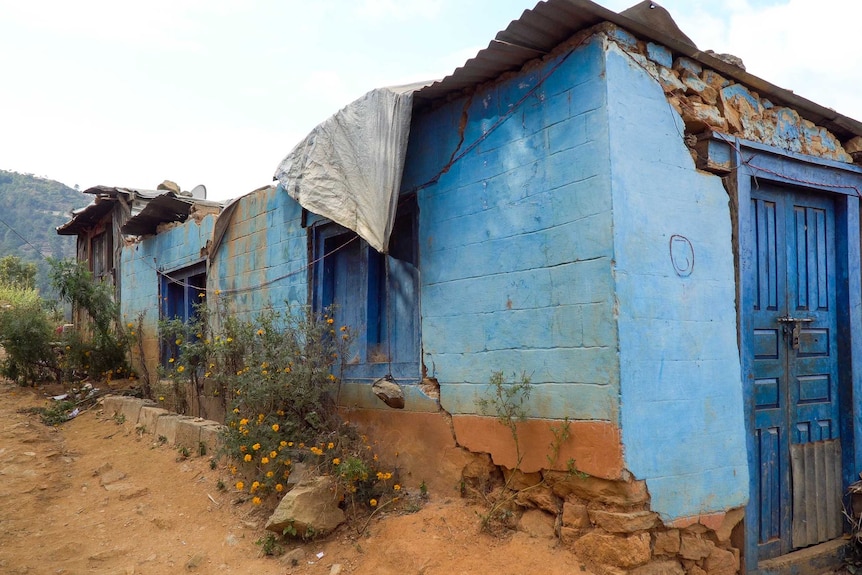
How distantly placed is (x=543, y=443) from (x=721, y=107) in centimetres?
241

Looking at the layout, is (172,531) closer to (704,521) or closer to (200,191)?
(704,521)

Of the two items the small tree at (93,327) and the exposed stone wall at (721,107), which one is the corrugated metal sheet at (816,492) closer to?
the exposed stone wall at (721,107)

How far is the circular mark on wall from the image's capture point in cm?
382

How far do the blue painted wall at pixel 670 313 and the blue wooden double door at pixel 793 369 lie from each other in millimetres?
309

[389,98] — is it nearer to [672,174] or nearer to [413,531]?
[672,174]

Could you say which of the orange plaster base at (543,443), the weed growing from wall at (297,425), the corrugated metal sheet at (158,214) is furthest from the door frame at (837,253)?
the corrugated metal sheet at (158,214)

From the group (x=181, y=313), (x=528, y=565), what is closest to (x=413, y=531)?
(x=528, y=565)

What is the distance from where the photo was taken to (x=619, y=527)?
347cm

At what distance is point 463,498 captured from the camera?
14.6 feet

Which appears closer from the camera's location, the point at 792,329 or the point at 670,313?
the point at 670,313

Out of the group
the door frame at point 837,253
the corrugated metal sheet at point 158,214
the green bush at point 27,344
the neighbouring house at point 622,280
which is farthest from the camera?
the green bush at point 27,344

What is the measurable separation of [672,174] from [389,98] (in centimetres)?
204

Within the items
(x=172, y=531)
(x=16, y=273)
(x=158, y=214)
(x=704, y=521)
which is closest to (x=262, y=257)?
(x=172, y=531)

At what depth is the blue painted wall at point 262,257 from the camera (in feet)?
21.2
